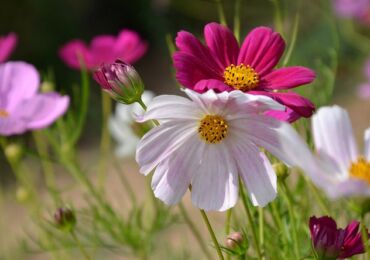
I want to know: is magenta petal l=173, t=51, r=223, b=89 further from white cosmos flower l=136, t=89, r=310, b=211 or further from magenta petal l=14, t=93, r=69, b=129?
magenta petal l=14, t=93, r=69, b=129

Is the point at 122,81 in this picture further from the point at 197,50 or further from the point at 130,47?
the point at 130,47

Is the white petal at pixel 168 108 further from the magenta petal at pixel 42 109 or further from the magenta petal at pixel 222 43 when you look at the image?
the magenta petal at pixel 42 109

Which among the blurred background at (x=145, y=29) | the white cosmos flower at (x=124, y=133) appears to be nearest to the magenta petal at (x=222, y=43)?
the white cosmos flower at (x=124, y=133)

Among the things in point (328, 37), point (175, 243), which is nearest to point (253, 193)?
point (175, 243)

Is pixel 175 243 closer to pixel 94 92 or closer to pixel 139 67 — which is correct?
pixel 94 92

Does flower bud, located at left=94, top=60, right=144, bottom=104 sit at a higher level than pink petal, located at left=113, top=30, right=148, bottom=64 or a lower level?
higher

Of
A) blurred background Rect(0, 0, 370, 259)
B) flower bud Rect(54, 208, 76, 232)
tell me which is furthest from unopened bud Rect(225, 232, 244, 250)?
blurred background Rect(0, 0, 370, 259)
